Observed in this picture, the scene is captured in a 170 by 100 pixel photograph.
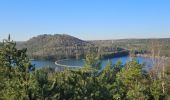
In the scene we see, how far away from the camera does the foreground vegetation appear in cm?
2605

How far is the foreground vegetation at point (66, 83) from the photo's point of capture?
2605 cm

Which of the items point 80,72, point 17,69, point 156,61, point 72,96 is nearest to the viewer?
point 17,69

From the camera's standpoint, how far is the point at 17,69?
2825 cm

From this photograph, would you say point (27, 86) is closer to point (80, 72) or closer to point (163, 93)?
point (80, 72)

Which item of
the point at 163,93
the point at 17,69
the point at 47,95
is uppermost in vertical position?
the point at 17,69

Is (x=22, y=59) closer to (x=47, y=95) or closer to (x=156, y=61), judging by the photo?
(x=47, y=95)

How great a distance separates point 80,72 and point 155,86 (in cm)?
1258

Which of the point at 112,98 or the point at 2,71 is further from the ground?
the point at 2,71

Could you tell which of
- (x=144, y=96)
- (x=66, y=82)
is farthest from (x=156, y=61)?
(x=66, y=82)

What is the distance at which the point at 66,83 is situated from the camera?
3166 centimetres

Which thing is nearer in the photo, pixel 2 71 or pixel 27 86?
pixel 27 86

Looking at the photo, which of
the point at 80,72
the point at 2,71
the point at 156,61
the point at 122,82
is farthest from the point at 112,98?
the point at 156,61

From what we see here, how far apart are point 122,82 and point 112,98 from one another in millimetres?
8150

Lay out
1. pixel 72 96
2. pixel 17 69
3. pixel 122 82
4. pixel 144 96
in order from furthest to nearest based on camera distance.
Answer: pixel 122 82, pixel 144 96, pixel 72 96, pixel 17 69
